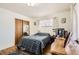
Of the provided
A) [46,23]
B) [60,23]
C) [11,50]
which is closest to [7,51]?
[11,50]

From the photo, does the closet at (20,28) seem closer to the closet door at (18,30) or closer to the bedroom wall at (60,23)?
the closet door at (18,30)

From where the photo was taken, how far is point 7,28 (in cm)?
134

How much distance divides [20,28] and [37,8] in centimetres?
38

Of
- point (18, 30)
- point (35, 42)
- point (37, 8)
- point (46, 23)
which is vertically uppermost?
point (37, 8)

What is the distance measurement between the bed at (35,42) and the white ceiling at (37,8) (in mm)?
305

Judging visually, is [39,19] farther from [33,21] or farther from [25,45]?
[25,45]

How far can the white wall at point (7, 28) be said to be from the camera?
1.29m

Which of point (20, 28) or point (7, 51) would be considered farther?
point (20, 28)

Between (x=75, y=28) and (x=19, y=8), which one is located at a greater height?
(x=19, y=8)

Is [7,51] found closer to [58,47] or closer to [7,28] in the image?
[7,28]

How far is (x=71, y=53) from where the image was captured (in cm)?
125

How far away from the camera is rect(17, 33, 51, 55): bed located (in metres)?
1.30

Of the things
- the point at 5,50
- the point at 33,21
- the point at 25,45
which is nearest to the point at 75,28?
the point at 33,21

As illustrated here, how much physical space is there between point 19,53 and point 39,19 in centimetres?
55
